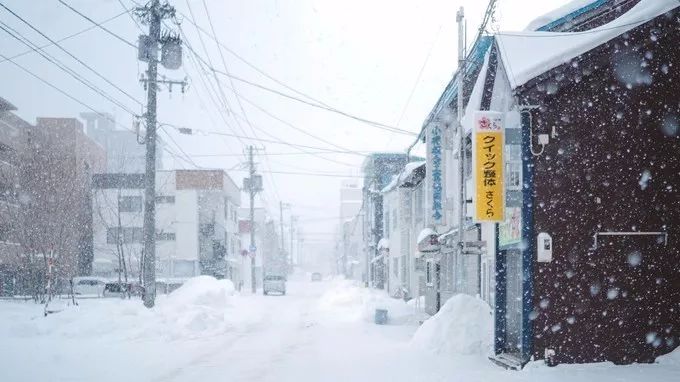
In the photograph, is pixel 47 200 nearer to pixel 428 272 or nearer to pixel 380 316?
pixel 380 316

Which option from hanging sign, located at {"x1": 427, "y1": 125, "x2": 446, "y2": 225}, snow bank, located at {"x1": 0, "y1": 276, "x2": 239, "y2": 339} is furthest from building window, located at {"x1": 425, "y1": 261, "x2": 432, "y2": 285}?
snow bank, located at {"x1": 0, "y1": 276, "x2": 239, "y2": 339}

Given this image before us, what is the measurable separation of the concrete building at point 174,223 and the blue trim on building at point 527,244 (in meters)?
39.8

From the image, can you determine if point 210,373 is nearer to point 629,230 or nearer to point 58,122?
point 629,230

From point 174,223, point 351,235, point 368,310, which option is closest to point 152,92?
point 368,310

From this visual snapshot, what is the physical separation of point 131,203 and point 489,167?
41.3m

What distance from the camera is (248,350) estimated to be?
13734 mm

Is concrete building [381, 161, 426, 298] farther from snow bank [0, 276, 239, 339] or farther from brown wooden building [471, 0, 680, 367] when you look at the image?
brown wooden building [471, 0, 680, 367]

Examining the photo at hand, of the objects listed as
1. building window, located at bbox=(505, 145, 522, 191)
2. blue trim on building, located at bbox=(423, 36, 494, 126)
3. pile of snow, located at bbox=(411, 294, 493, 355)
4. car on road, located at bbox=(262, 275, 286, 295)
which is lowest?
car on road, located at bbox=(262, 275, 286, 295)

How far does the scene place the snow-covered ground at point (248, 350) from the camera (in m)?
10.1

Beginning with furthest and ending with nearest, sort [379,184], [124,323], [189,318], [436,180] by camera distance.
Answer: [379,184]
[436,180]
[189,318]
[124,323]

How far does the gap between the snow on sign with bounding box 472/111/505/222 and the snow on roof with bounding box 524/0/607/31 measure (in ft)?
18.1

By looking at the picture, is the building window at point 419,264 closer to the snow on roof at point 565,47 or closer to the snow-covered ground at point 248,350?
the snow-covered ground at point 248,350

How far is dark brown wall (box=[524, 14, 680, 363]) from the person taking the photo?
Answer: 10.7 m

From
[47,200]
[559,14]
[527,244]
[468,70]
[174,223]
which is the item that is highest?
[559,14]
